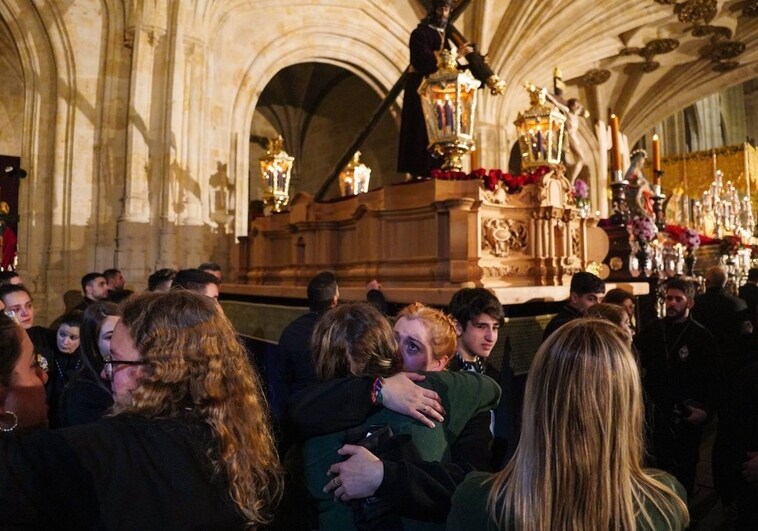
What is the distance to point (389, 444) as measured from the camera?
52.9 inches

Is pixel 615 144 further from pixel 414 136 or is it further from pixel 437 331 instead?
pixel 437 331

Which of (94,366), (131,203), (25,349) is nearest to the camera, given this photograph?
(25,349)

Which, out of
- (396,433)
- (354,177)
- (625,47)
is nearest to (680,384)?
(396,433)

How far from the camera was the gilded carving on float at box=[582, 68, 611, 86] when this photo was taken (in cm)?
1537

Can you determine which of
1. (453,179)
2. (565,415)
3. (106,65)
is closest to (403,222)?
(453,179)

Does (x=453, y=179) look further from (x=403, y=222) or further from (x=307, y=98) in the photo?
(x=307, y=98)

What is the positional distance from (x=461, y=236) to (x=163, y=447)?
3394 mm

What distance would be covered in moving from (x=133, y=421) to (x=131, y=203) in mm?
7593

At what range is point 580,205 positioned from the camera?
8672mm

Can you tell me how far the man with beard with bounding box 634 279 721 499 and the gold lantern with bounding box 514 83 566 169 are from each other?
7.22 feet

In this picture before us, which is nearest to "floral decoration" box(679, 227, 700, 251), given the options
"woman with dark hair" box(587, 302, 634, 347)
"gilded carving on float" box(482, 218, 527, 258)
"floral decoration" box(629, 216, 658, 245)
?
"floral decoration" box(629, 216, 658, 245)

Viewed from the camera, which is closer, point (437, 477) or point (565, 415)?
point (565, 415)

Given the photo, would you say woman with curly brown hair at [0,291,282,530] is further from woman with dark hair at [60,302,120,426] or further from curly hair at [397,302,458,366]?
curly hair at [397,302,458,366]

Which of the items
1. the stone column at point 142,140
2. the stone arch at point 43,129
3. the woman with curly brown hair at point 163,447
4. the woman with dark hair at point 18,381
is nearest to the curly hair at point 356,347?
the woman with curly brown hair at point 163,447
